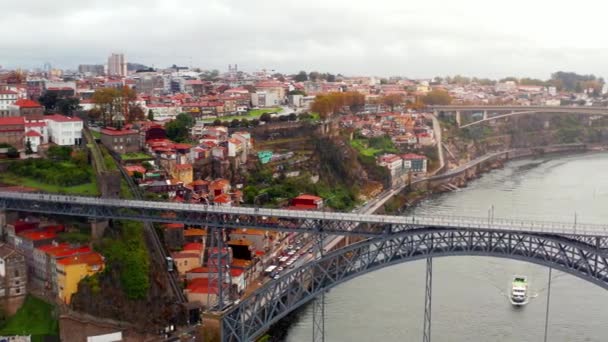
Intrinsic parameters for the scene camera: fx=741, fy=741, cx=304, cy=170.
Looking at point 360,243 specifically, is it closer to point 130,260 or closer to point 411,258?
point 411,258

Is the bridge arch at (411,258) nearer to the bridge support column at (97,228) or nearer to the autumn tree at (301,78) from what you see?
the bridge support column at (97,228)

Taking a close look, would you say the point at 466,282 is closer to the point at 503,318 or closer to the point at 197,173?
the point at 503,318

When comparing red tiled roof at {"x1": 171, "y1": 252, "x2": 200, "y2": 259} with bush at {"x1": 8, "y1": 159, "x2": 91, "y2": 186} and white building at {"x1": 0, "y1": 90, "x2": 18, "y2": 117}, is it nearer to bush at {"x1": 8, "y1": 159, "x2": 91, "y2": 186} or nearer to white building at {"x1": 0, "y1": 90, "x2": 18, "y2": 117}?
bush at {"x1": 8, "y1": 159, "x2": 91, "y2": 186}

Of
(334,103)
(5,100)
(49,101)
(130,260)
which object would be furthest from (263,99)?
(130,260)

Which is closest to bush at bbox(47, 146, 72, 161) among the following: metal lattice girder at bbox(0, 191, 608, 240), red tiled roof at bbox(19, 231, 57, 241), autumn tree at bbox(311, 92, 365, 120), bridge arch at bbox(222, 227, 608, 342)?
metal lattice girder at bbox(0, 191, 608, 240)

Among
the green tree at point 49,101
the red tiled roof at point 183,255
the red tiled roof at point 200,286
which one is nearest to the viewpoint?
the red tiled roof at point 200,286

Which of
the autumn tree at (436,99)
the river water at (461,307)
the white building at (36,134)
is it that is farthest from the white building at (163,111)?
the autumn tree at (436,99)
